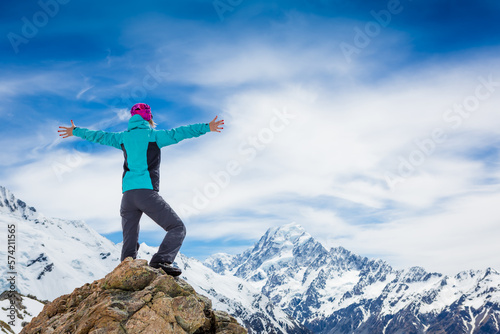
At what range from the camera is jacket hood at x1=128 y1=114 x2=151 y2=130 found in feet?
37.7

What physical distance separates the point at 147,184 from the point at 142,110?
2.09 meters

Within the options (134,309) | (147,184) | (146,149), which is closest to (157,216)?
(147,184)

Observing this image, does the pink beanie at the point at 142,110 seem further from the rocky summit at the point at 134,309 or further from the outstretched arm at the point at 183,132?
the rocky summit at the point at 134,309

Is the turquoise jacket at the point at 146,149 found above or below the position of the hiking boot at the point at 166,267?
above

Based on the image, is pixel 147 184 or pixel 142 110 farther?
pixel 142 110

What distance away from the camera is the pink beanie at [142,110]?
11641mm

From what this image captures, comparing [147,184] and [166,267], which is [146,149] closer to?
[147,184]

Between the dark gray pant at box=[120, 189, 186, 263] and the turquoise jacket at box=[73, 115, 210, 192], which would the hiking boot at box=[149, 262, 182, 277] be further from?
the turquoise jacket at box=[73, 115, 210, 192]

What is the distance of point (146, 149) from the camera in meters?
11.2

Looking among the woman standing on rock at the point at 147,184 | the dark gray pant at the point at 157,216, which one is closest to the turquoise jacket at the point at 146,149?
the woman standing on rock at the point at 147,184

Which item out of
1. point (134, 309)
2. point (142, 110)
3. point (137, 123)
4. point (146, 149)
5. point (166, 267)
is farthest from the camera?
point (142, 110)

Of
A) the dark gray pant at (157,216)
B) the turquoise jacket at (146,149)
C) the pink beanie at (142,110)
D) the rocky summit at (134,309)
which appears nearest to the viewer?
the rocky summit at (134,309)

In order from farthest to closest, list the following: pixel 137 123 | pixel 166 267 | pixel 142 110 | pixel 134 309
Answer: pixel 142 110
pixel 137 123
pixel 166 267
pixel 134 309

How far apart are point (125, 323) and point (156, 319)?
0.68 metres
